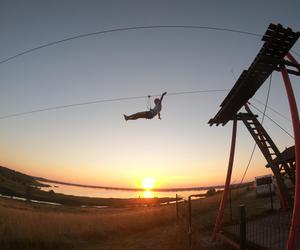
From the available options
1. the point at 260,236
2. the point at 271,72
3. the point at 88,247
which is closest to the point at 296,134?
the point at 271,72

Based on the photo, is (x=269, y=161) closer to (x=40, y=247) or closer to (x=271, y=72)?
(x=271, y=72)

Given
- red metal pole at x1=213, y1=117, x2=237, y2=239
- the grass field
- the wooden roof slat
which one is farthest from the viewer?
the grass field

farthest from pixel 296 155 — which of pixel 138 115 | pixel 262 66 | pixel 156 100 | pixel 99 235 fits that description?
pixel 99 235

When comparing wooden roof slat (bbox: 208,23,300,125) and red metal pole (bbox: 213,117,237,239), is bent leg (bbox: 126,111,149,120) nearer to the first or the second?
wooden roof slat (bbox: 208,23,300,125)

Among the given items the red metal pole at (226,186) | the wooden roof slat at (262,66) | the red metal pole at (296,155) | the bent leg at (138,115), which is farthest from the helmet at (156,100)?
the red metal pole at (296,155)

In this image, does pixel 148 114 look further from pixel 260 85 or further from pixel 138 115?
pixel 260 85

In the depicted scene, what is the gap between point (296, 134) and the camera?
8.32 meters

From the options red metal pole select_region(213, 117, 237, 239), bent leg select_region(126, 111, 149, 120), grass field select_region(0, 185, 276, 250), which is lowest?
grass field select_region(0, 185, 276, 250)

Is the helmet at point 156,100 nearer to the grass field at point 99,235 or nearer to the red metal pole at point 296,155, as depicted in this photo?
the red metal pole at point 296,155

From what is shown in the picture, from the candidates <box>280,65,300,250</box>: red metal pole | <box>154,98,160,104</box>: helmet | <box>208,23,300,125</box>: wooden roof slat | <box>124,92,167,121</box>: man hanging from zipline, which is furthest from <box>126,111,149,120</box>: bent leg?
<box>280,65,300,250</box>: red metal pole

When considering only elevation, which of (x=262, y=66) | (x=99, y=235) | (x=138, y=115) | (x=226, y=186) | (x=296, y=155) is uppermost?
(x=262, y=66)

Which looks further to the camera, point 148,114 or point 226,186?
point 226,186

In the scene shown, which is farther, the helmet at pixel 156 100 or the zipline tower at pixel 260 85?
the helmet at pixel 156 100

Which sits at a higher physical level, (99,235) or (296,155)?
(296,155)
